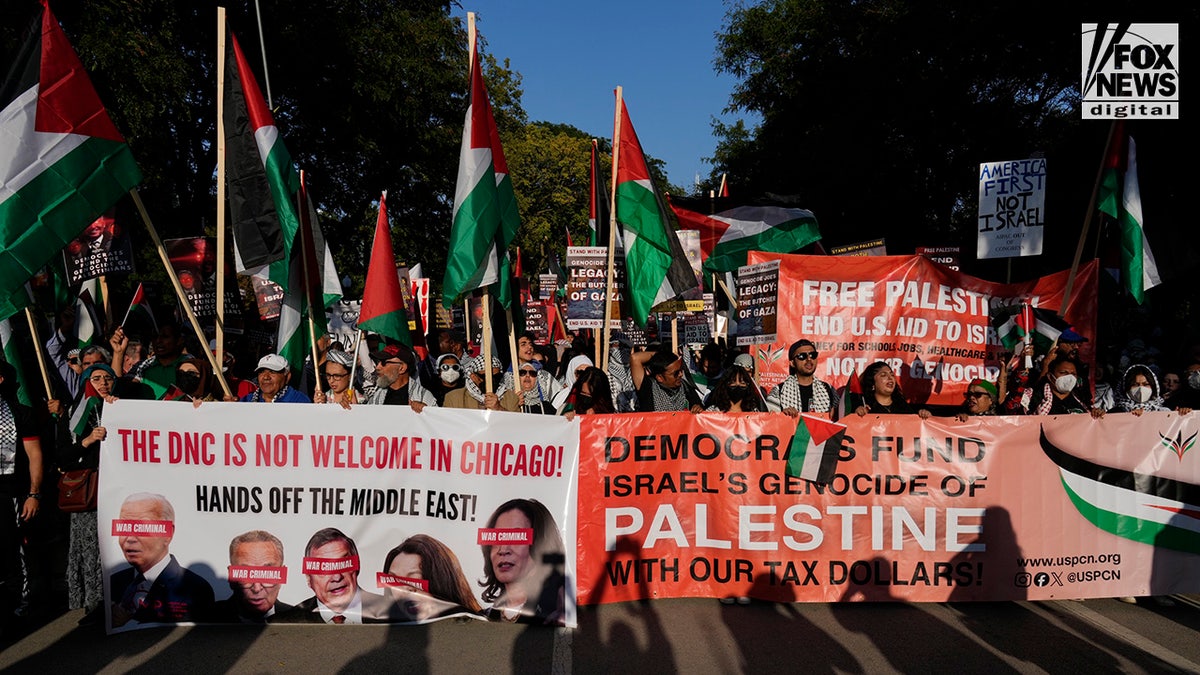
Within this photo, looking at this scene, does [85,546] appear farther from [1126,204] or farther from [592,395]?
[1126,204]

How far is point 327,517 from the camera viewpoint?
5348 mm

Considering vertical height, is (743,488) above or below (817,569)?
above

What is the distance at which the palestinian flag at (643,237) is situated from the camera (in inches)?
285

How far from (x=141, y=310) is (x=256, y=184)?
408 cm

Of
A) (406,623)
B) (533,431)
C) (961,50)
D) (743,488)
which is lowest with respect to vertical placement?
(406,623)

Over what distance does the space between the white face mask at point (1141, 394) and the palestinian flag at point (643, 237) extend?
3.59 meters

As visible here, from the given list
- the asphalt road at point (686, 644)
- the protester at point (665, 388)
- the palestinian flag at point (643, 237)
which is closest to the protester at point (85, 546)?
the asphalt road at point (686, 644)

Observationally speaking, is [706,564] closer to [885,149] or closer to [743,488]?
[743,488]

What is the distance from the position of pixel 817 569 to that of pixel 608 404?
1.82 metres

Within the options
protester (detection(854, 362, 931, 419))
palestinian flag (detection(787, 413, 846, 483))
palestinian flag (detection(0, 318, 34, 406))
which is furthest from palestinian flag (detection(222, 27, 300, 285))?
protester (detection(854, 362, 931, 419))

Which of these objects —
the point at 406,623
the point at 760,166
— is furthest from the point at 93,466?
the point at 760,166

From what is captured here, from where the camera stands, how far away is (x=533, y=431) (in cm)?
551

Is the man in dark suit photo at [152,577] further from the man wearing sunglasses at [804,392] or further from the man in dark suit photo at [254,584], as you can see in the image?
the man wearing sunglasses at [804,392]

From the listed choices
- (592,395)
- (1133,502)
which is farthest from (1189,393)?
(592,395)
